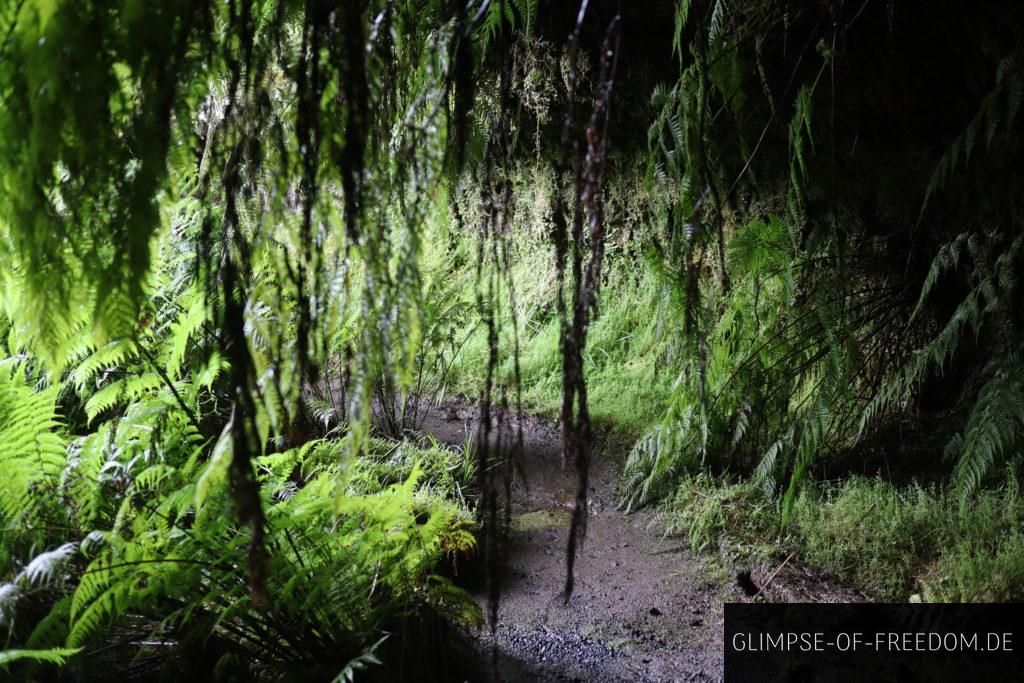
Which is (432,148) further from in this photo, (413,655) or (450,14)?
(413,655)

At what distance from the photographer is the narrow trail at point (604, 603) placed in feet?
7.86

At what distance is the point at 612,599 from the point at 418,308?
205 centimetres

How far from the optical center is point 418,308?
1029mm

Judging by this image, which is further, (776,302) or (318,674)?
(776,302)

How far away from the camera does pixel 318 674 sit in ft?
6.59

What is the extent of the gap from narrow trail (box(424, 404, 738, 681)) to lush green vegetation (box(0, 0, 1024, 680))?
186mm

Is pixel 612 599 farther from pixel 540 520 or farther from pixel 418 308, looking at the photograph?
pixel 418 308

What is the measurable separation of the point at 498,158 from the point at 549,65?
62 centimetres

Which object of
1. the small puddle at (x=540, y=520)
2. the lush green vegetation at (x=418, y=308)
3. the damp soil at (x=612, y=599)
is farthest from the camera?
the small puddle at (x=540, y=520)

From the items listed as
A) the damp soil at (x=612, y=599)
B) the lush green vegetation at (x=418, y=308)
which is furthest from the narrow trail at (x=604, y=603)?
the lush green vegetation at (x=418, y=308)

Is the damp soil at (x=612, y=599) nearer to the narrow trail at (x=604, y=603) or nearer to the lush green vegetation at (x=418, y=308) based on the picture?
the narrow trail at (x=604, y=603)

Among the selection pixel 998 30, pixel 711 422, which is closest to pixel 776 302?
pixel 711 422

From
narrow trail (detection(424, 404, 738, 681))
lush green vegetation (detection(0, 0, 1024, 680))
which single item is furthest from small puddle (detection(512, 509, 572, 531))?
lush green vegetation (detection(0, 0, 1024, 680))

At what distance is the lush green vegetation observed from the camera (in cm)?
92
